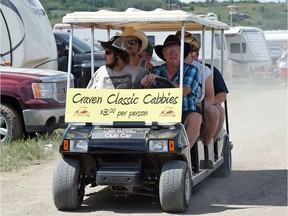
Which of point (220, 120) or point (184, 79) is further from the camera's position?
point (220, 120)

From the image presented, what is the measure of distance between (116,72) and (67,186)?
4.59 ft

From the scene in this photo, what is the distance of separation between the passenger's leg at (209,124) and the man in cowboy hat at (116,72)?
946 mm

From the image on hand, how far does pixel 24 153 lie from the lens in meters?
11.4

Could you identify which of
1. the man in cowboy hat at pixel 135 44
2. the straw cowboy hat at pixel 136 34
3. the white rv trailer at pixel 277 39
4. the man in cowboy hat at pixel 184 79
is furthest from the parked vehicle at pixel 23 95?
the white rv trailer at pixel 277 39

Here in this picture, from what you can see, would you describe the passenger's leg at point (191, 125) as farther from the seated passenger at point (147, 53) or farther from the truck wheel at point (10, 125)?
the truck wheel at point (10, 125)

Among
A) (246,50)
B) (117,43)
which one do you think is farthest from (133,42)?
(246,50)

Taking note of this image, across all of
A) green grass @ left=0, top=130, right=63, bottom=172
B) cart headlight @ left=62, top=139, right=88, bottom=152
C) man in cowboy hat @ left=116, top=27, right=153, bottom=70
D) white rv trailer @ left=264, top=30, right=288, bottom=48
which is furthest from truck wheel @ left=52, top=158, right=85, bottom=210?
white rv trailer @ left=264, top=30, right=288, bottom=48

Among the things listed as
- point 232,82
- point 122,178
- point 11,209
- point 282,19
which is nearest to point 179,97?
point 122,178

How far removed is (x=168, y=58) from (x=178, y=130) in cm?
95

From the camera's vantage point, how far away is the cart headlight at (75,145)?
7.94 metres

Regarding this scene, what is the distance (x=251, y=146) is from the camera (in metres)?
12.7

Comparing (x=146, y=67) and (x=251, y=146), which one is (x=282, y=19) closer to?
(x=251, y=146)

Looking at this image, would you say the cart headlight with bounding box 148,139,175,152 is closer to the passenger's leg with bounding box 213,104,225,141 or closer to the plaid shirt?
the plaid shirt

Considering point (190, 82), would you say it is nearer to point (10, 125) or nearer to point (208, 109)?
point (208, 109)
